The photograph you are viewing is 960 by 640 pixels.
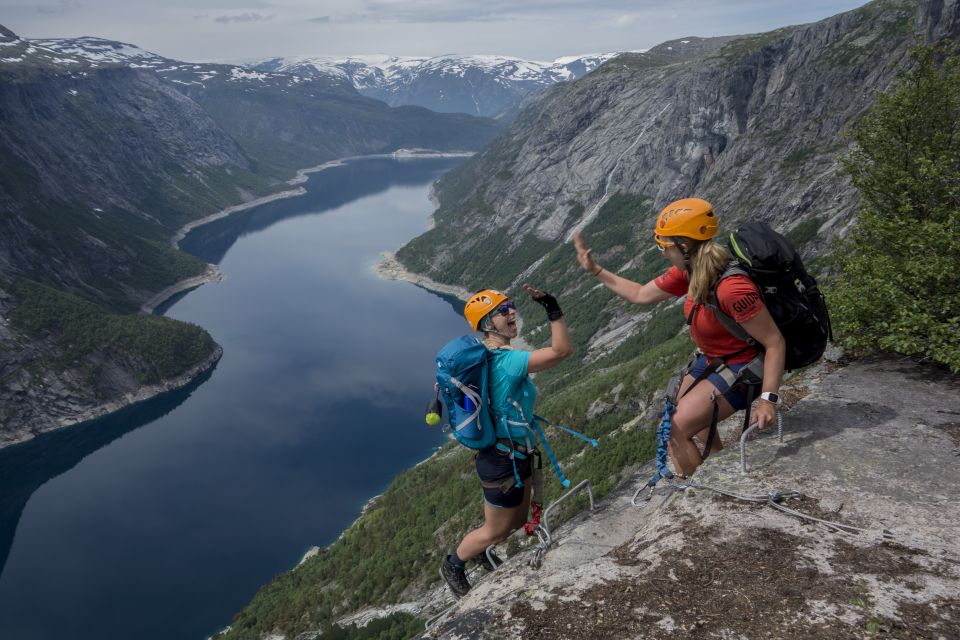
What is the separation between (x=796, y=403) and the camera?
10664 mm

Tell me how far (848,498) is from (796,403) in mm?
3227

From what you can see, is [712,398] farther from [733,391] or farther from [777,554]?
[777,554]

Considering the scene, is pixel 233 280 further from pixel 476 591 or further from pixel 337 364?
pixel 476 591

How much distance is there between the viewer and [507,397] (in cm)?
798

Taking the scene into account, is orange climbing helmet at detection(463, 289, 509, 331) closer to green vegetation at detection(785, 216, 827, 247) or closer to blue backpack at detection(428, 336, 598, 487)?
blue backpack at detection(428, 336, 598, 487)

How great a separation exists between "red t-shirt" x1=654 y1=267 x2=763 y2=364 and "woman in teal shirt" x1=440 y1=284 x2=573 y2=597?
1.84 m

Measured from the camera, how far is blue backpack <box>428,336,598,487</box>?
7.73m

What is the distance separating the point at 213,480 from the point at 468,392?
94.1m

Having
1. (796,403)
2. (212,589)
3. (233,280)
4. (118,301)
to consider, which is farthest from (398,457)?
(233,280)

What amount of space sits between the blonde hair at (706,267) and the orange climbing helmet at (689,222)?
134 mm

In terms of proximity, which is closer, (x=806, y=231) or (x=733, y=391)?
Answer: (x=733, y=391)

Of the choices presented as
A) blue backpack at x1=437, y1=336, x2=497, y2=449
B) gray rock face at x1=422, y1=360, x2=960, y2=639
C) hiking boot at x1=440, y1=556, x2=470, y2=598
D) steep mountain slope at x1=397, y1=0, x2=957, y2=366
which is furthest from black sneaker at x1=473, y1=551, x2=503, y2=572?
steep mountain slope at x1=397, y1=0, x2=957, y2=366

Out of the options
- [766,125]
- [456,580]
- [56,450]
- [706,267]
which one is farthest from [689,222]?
[766,125]

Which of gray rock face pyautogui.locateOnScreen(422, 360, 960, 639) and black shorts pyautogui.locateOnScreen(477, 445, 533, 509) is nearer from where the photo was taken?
gray rock face pyautogui.locateOnScreen(422, 360, 960, 639)
